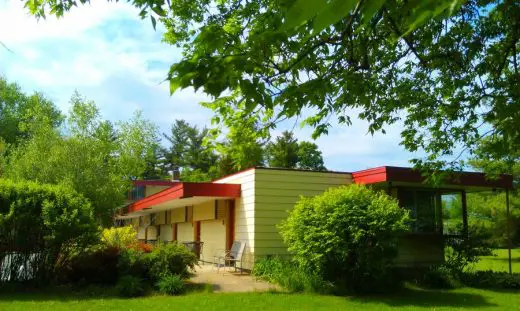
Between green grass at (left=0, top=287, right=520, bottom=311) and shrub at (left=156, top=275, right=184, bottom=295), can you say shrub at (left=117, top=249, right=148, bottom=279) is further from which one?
green grass at (left=0, top=287, right=520, bottom=311)

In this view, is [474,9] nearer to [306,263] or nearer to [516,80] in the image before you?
[516,80]

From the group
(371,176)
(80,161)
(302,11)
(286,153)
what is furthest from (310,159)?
(302,11)

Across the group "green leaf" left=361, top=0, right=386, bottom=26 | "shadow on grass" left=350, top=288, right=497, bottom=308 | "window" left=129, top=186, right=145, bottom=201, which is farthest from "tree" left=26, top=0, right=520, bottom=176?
"window" left=129, top=186, right=145, bottom=201

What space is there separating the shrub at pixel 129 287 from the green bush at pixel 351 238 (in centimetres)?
Result: 373

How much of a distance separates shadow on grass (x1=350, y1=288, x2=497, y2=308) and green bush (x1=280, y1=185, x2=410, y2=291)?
646 millimetres

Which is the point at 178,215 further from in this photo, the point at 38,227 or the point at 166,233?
the point at 38,227

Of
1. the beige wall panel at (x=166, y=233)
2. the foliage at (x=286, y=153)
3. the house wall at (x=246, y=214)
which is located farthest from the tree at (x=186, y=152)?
the house wall at (x=246, y=214)

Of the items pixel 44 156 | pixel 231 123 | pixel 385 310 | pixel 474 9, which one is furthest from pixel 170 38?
pixel 44 156

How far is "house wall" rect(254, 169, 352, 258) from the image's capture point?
14.7 m

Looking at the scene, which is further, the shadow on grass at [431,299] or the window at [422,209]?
the window at [422,209]

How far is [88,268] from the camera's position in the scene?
11.9 metres

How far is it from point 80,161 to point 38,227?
1191cm

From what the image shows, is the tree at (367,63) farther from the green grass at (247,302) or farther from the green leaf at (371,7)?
the green grass at (247,302)

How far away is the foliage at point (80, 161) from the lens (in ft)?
73.3
